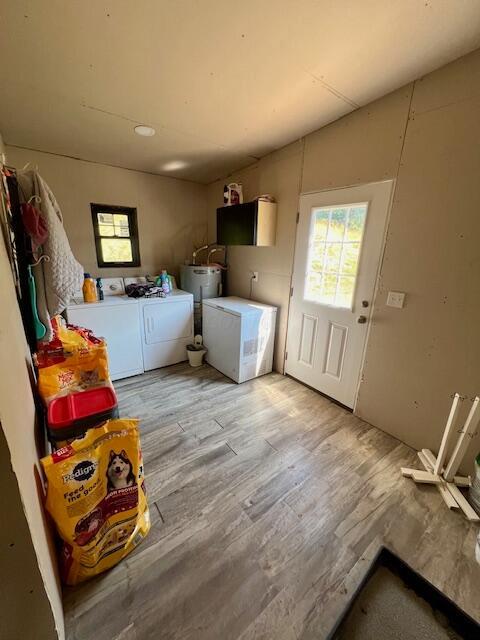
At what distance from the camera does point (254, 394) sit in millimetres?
2531

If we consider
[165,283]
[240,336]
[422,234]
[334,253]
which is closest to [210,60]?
[334,253]

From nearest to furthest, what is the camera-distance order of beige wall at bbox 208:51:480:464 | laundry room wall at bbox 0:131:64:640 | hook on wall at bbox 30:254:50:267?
laundry room wall at bbox 0:131:64:640
hook on wall at bbox 30:254:50:267
beige wall at bbox 208:51:480:464

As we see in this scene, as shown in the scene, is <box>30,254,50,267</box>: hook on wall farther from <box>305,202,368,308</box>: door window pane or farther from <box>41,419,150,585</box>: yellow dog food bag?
<box>305,202,368,308</box>: door window pane

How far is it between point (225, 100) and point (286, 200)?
1.06m

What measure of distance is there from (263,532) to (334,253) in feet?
6.71

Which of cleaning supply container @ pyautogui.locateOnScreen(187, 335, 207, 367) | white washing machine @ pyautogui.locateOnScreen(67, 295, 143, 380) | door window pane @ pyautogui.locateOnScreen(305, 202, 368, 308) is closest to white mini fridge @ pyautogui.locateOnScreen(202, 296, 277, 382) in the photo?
cleaning supply container @ pyautogui.locateOnScreen(187, 335, 207, 367)

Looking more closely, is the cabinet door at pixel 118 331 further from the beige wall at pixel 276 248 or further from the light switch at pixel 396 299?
the light switch at pixel 396 299

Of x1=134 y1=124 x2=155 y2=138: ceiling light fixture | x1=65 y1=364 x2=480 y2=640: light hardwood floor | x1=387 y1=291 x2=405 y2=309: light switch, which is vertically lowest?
x1=65 y1=364 x2=480 y2=640: light hardwood floor

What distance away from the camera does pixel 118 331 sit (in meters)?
2.65

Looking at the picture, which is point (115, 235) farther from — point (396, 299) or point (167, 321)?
point (396, 299)

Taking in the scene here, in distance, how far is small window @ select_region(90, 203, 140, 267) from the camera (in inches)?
119

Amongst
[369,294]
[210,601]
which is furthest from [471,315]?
[210,601]

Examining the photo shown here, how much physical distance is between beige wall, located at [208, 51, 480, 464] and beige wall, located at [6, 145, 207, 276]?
6.19 ft

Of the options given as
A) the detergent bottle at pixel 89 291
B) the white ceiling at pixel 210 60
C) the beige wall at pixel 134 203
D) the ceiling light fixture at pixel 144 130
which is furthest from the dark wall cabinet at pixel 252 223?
the detergent bottle at pixel 89 291
